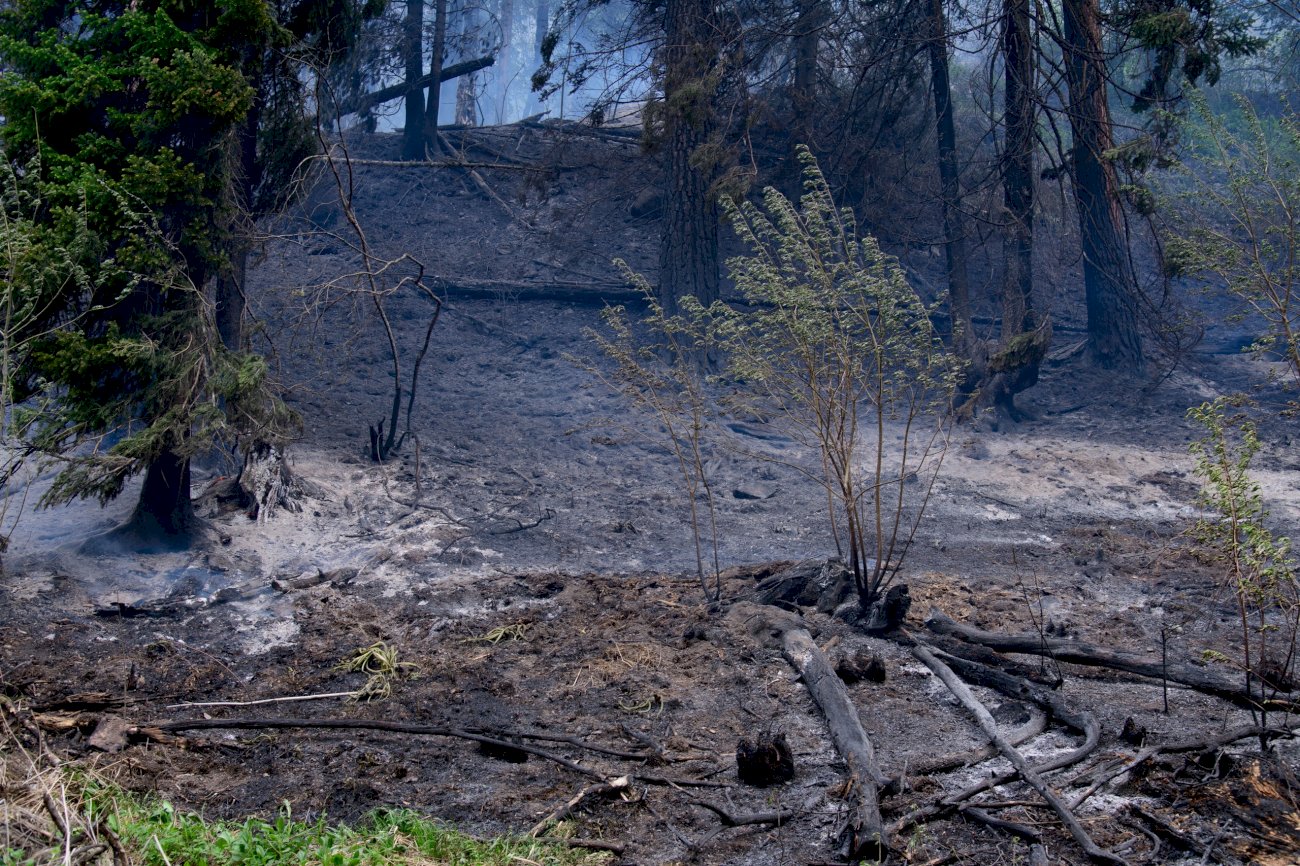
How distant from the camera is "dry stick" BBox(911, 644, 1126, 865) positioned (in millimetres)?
3629

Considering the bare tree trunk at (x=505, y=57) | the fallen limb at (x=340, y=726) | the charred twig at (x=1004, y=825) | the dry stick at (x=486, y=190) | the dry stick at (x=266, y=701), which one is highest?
the bare tree trunk at (x=505, y=57)

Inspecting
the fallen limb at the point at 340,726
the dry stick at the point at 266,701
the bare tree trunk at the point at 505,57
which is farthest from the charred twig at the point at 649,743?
the bare tree trunk at the point at 505,57

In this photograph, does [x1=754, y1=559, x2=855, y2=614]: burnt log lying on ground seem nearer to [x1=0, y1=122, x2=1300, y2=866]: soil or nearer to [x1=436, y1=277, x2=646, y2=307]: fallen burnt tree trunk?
[x1=0, y1=122, x2=1300, y2=866]: soil

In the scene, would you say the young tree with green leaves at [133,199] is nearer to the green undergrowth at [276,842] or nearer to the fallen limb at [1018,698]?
the green undergrowth at [276,842]

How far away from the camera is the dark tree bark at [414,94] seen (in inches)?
706

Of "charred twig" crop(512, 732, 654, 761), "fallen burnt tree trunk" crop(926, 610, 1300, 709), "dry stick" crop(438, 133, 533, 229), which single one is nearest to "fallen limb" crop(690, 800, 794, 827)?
"charred twig" crop(512, 732, 654, 761)

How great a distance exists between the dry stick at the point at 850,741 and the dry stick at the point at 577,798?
1.08 m

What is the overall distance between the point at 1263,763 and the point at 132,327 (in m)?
8.28

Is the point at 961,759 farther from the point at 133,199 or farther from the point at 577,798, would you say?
the point at 133,199

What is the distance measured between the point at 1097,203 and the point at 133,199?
12642 mm

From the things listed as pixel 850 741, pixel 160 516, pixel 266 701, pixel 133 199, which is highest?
pixel 133 199

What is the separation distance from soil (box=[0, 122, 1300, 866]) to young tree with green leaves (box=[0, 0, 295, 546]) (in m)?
1.31

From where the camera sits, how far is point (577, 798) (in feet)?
14.4

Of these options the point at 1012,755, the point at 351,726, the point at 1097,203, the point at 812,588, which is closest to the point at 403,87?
the point at 1097,203
